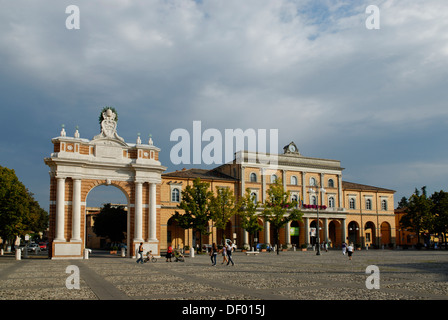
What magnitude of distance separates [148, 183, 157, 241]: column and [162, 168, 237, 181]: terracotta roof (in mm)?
19012

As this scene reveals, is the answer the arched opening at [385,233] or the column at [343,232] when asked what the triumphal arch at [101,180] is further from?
the arched opening at [385,233]

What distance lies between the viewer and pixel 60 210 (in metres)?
38.4

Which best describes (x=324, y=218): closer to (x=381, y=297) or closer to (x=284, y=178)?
(x=284, y=178)

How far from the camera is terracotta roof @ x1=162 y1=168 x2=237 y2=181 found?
2472 inches

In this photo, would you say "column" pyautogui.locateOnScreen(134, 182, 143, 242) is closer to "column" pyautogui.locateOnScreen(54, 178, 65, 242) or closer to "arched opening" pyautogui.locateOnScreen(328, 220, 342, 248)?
"column" pyautogui.locateOnScreen(54, 178, 65, 242)

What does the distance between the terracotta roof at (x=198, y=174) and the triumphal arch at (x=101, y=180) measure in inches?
723

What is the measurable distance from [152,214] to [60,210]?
8.54 m

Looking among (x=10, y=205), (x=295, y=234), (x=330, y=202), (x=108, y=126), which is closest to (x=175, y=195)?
(x=295, y=234)

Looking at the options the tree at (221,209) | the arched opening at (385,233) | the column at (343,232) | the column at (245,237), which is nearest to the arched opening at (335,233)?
the column at (343,232)

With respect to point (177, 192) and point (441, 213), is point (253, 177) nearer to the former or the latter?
point (177, 192)

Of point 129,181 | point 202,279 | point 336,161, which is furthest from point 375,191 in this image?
point 202,279
